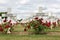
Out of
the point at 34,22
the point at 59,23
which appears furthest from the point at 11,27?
the point at 59,23

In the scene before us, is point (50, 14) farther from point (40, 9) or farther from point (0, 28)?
point (0, 28)

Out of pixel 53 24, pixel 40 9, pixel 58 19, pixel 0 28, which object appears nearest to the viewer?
pixel 0 28

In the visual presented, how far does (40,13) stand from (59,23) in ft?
19.4

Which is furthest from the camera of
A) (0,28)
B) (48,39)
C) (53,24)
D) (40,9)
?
(53,24)

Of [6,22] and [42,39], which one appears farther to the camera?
[6,22]

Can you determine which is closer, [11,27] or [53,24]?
[11,27]

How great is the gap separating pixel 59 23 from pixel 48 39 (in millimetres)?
10998

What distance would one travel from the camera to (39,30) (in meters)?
13.9

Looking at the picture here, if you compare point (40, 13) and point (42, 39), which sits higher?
point (40, 13)

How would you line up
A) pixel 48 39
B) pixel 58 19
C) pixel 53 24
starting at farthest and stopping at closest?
pixel 58 19 → pixel 53 24 → pixel 48 39

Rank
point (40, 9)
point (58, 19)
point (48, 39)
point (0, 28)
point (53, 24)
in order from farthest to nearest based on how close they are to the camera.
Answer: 1. point (58, 19)
2. point (53, 24)
3. point (40, 9)
4. point (0, 28)
5. point (48, 39)

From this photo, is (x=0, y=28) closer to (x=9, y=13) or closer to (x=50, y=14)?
(x=9, y=13)

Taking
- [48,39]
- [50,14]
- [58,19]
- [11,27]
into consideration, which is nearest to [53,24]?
[50,14]

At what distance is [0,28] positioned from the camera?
45.6 ft
